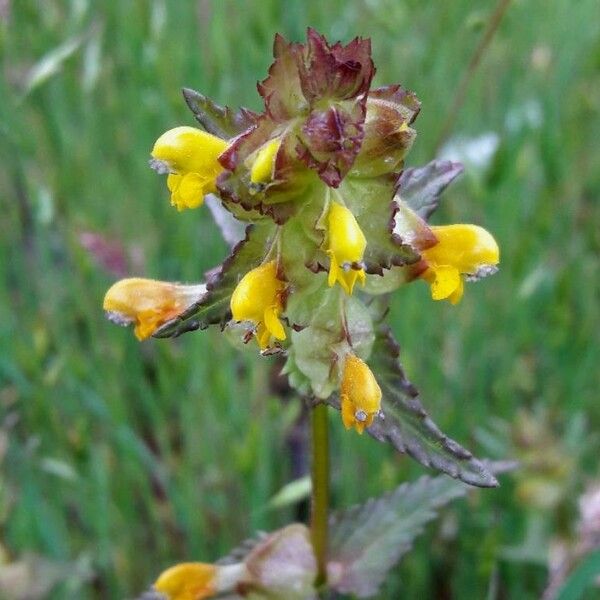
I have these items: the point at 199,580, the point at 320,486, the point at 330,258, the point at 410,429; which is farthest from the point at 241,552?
the point at 330,258

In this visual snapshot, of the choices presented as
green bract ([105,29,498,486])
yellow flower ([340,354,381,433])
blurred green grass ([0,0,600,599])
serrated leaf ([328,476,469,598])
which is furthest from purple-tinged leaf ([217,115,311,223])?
blurred green grass ([0,0,600,599])

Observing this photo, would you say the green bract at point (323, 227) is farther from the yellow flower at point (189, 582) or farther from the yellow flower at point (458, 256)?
the yellow flower at point (189, 582)

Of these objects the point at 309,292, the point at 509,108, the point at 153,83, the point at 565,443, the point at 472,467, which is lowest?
the point at 565,443

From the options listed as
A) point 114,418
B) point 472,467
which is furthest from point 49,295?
point 472,467

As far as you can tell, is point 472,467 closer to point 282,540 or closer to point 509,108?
point 282,540

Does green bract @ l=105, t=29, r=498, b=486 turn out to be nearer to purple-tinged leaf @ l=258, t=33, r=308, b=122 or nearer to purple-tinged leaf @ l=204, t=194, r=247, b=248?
purple-tinged leaf @ l=258, t=33, r=308, b=122
